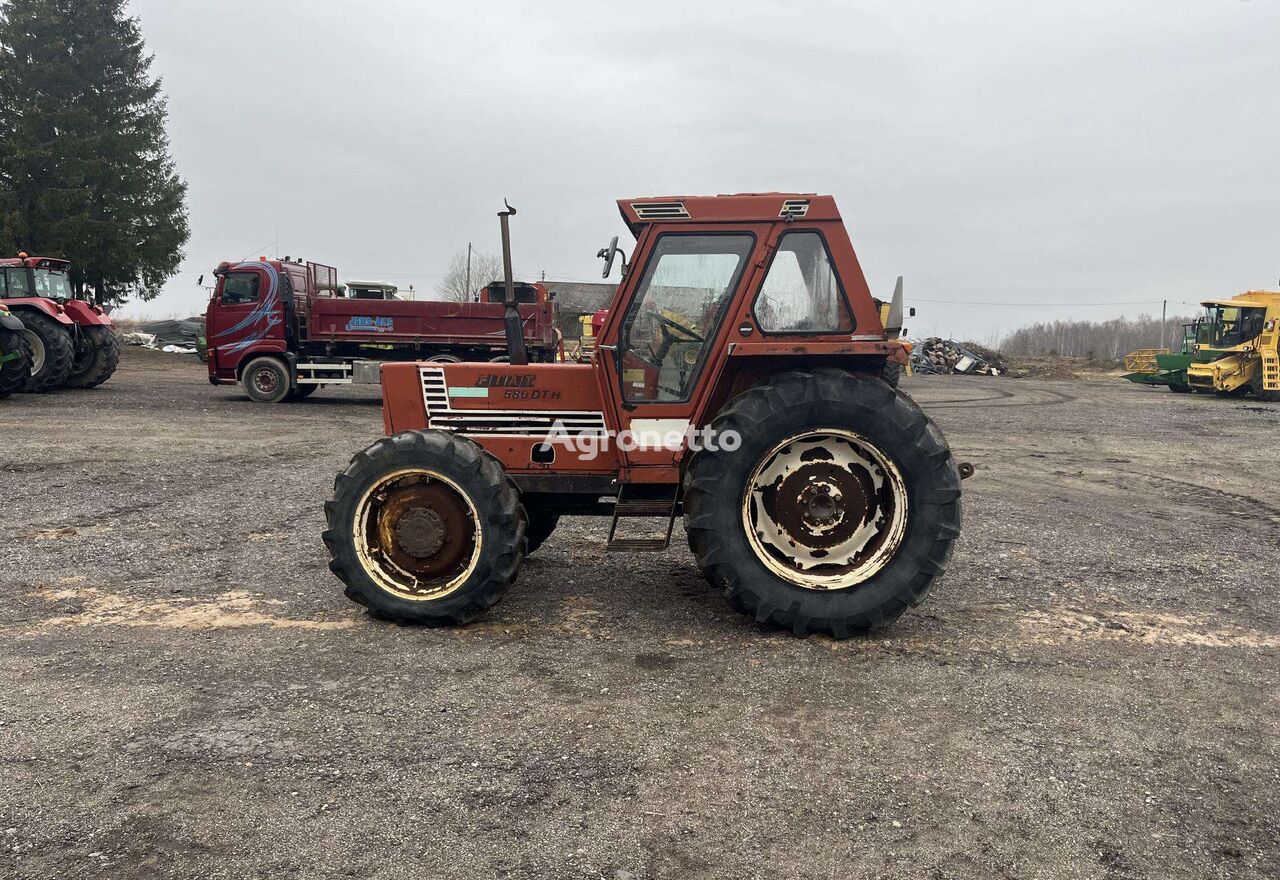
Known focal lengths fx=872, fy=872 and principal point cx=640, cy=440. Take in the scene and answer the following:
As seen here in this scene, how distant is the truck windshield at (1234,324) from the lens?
23.6m

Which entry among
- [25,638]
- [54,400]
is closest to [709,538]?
[25,638]

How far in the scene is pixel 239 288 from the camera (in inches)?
666

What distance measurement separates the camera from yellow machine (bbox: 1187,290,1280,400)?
22.7 metres

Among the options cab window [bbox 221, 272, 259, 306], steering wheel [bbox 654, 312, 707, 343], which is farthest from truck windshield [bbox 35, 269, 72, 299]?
steering wheel [bbox 654, 312, 707, 343]

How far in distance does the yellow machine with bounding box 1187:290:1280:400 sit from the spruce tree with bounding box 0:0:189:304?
1326 inches

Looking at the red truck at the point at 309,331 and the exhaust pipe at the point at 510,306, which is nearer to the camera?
the exhaust pipe at the point at 510,306

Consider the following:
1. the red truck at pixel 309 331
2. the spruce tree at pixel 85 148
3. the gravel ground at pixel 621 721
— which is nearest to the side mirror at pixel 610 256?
the gravel ground at pixel 621 721

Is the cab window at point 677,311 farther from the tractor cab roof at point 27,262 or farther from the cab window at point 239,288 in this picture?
the tractor cab roof at point 27,262

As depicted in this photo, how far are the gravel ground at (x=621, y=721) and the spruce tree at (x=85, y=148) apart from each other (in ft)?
86.9

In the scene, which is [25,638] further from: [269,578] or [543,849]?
[543,849]

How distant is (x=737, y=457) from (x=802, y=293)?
3.16 ft

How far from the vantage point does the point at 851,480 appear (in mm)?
4578

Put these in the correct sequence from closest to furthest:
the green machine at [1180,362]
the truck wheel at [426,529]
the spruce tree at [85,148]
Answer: the truck wheel at [426,529]
the green machine at [1180,362]
the spruce tree at [85,148]

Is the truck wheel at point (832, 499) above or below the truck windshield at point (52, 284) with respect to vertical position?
below
